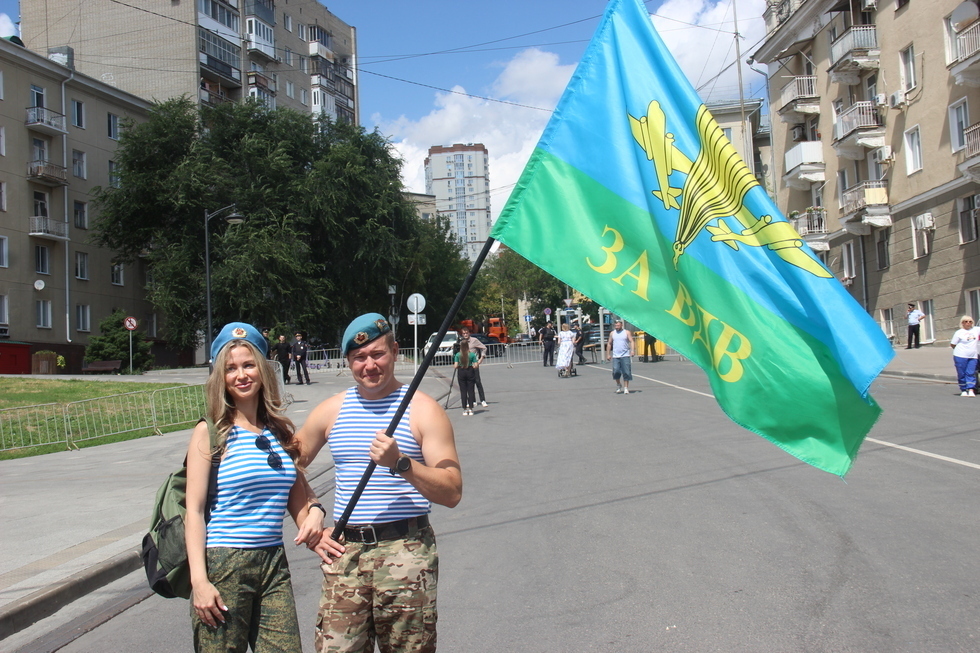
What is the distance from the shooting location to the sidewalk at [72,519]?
5.75m

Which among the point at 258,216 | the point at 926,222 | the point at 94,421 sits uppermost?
the point at 258,216

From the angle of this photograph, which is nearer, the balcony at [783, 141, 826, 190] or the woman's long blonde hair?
the woman's long blonde hair

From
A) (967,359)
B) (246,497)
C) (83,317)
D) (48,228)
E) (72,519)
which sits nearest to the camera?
(246,497)

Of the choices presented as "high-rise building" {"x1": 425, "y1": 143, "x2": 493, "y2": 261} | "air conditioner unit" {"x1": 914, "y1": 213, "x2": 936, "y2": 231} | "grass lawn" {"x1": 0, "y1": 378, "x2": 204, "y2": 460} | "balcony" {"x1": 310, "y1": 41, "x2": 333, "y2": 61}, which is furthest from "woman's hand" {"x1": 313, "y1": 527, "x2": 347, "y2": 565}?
"high-rise building" {"x1": 425, "y1": 143, "x2": 493, "y2": 261}

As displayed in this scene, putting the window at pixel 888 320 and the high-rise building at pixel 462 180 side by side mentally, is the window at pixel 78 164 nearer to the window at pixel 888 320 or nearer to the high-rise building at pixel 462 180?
the window at pixel 888 320

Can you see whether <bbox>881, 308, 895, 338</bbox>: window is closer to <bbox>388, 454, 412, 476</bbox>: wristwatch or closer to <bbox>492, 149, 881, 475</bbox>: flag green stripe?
<bbox>492, 149, 881, 475</bbox>: flag green stripe

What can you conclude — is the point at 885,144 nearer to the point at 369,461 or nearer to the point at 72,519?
the point at 72,519

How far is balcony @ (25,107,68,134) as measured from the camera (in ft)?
139

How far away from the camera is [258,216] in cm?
4556

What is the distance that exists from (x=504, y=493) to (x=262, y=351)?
18.6 ft

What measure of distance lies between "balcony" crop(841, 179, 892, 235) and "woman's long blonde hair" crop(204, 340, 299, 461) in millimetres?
34615

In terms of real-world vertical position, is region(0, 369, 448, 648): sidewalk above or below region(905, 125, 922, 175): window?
below

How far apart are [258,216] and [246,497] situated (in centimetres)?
4422

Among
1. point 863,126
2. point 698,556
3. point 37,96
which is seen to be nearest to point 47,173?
point 37,96
